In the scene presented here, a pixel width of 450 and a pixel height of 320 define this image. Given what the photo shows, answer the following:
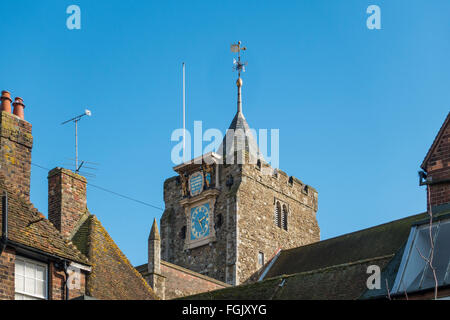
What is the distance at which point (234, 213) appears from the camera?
52.6 meters

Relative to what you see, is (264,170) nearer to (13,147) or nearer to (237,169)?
(237,169)

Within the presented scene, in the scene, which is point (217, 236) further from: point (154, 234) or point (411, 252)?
point (411, 252)

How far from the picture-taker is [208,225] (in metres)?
54.5

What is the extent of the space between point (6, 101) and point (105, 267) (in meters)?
4.62

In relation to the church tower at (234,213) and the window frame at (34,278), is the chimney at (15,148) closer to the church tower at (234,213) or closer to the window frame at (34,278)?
the window frame at (34,278)

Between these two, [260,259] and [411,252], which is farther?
[260,259]

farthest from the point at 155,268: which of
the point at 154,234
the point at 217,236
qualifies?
the point at 217,236

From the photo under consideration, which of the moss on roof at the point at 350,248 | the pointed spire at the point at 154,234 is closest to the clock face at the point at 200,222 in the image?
the moss on roof at the point at 350,248

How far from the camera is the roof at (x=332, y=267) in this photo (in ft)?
85.9

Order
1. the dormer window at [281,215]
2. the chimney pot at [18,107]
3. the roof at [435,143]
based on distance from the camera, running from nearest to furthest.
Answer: the chimney pot at [18,107]
the roof at [435,143]
the dormer window at [281,215]

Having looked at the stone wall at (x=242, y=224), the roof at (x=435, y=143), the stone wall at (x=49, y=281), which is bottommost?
the stone wall at (x=49, y=281)

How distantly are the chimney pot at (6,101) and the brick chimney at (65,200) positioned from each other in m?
2.22

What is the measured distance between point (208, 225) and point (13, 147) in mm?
35692

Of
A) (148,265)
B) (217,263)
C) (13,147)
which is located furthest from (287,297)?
(217,263)
